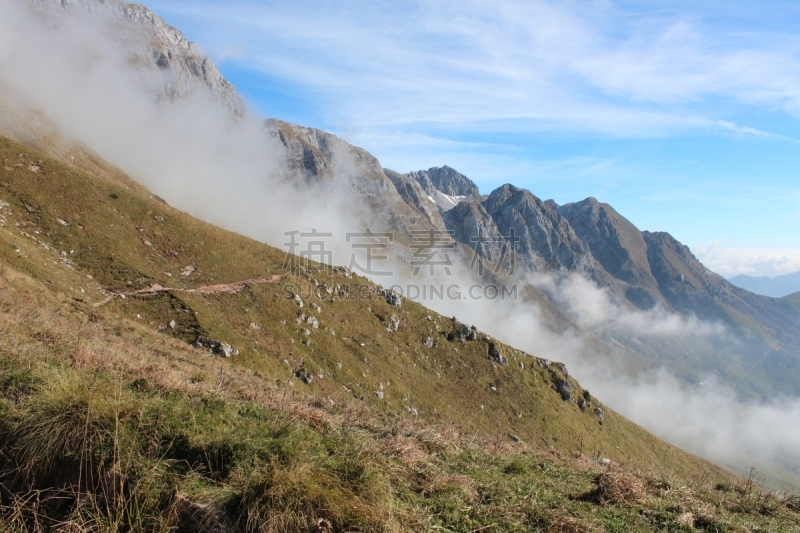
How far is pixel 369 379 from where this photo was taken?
53.2m

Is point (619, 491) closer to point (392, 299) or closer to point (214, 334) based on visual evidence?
point (214, 334)

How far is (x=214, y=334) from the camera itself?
41875 millimetres

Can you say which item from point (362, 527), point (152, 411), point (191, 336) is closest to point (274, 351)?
point (191, 336)

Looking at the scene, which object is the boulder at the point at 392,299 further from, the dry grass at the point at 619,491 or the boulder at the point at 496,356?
the dry grass at the point at 619,491

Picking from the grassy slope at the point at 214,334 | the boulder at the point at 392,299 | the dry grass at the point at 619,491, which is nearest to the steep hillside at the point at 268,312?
the grassy slope at the point at 214,334

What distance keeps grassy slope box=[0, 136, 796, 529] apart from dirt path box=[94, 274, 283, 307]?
93 cm

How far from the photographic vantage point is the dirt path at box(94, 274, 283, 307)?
1624 inches

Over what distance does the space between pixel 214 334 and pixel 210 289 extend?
31.8ft

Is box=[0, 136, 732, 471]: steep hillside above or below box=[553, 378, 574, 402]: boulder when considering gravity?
above

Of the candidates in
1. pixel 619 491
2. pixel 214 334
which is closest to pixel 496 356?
pixel 214 334

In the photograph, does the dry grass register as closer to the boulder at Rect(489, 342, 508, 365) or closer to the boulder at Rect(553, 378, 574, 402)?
the boulder at Rect(489, 342, 508, 365)

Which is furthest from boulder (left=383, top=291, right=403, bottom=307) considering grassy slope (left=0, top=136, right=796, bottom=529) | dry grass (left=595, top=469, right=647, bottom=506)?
dry grass (left=595, top=469, right=647, bottom=506)

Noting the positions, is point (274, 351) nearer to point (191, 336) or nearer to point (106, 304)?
point (191, 336)

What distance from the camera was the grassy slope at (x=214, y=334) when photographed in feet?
41.3
